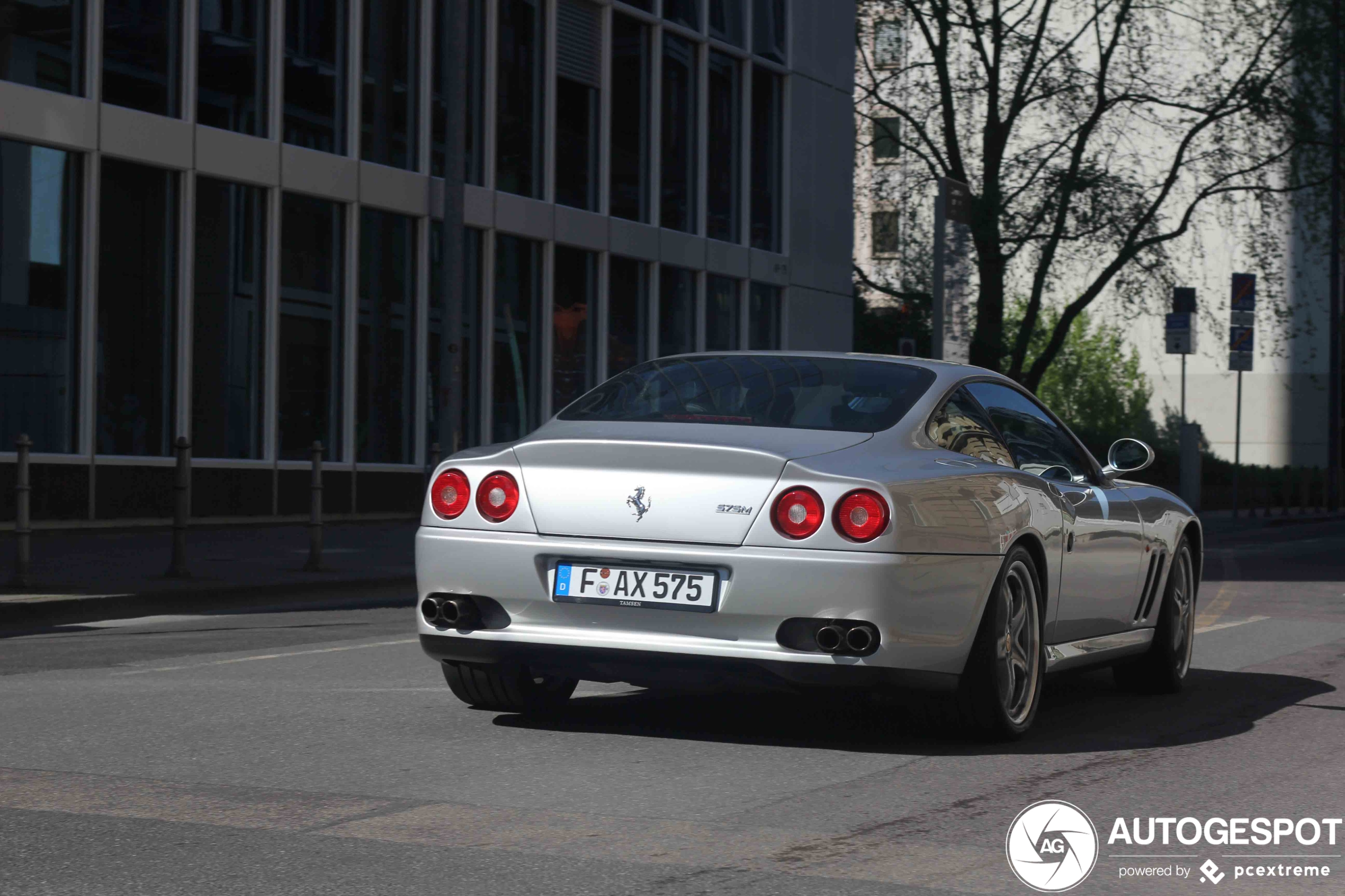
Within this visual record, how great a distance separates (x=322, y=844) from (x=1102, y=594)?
394 centimetres

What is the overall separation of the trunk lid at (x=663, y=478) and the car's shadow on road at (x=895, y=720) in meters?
0.88

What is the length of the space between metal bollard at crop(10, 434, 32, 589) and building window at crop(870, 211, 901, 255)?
25.3m

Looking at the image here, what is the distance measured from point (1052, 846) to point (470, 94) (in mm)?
20695

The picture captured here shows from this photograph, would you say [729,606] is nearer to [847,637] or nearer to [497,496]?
[847,637]

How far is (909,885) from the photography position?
4.39 metres

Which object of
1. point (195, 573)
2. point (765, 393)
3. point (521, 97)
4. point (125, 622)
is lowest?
point (125, 622)

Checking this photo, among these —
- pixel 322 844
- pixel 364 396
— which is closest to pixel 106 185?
pixel 364 396

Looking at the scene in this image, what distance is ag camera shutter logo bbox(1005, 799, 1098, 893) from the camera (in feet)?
14.9

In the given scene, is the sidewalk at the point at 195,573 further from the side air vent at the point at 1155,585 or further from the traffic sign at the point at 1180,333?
the traffic sign at the point at 1180,333

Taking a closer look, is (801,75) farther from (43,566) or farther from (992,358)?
(43,566)

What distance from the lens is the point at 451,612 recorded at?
6535 millimetres

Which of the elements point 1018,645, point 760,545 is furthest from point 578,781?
point 1018,645

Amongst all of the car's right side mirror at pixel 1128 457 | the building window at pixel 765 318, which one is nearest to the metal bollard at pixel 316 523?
the car's right side mirror at pixel 1128 457

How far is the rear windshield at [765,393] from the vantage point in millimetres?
6746
